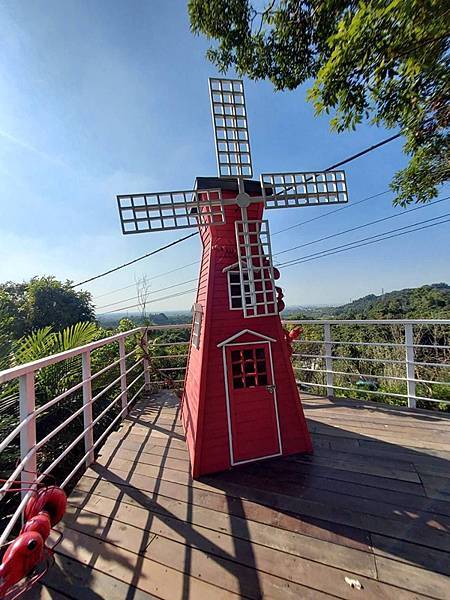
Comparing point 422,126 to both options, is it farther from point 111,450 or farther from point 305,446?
point 111,450

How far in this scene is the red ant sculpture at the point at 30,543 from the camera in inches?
43.2

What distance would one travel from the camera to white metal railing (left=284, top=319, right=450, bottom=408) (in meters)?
3.25

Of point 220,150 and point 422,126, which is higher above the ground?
point 422,126

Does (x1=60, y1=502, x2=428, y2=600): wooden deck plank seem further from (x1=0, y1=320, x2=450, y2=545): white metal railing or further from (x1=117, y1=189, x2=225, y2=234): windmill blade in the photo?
(x1=117, y1=189, x2=225, y2=234): windmill blade

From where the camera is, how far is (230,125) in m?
3.16

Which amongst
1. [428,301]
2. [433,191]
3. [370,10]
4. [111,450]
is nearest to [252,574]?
[111,450]

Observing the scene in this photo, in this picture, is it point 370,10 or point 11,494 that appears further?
point 11,494

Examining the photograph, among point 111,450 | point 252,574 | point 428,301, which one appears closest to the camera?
point 252,574

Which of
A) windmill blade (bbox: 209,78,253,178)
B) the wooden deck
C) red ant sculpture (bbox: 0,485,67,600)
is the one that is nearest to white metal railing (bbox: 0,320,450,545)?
red ant sculpture (bbox: 0,485,67,600)

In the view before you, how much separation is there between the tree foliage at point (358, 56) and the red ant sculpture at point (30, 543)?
317 cm

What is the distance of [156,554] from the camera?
5.07 ft

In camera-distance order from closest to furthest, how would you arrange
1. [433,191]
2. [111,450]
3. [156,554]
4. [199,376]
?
[156,554] → [199,376] → [111,450] → [433,191]

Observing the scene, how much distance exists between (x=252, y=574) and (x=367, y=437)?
194cm

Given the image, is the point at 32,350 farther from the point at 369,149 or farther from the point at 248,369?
the point at 369,149
